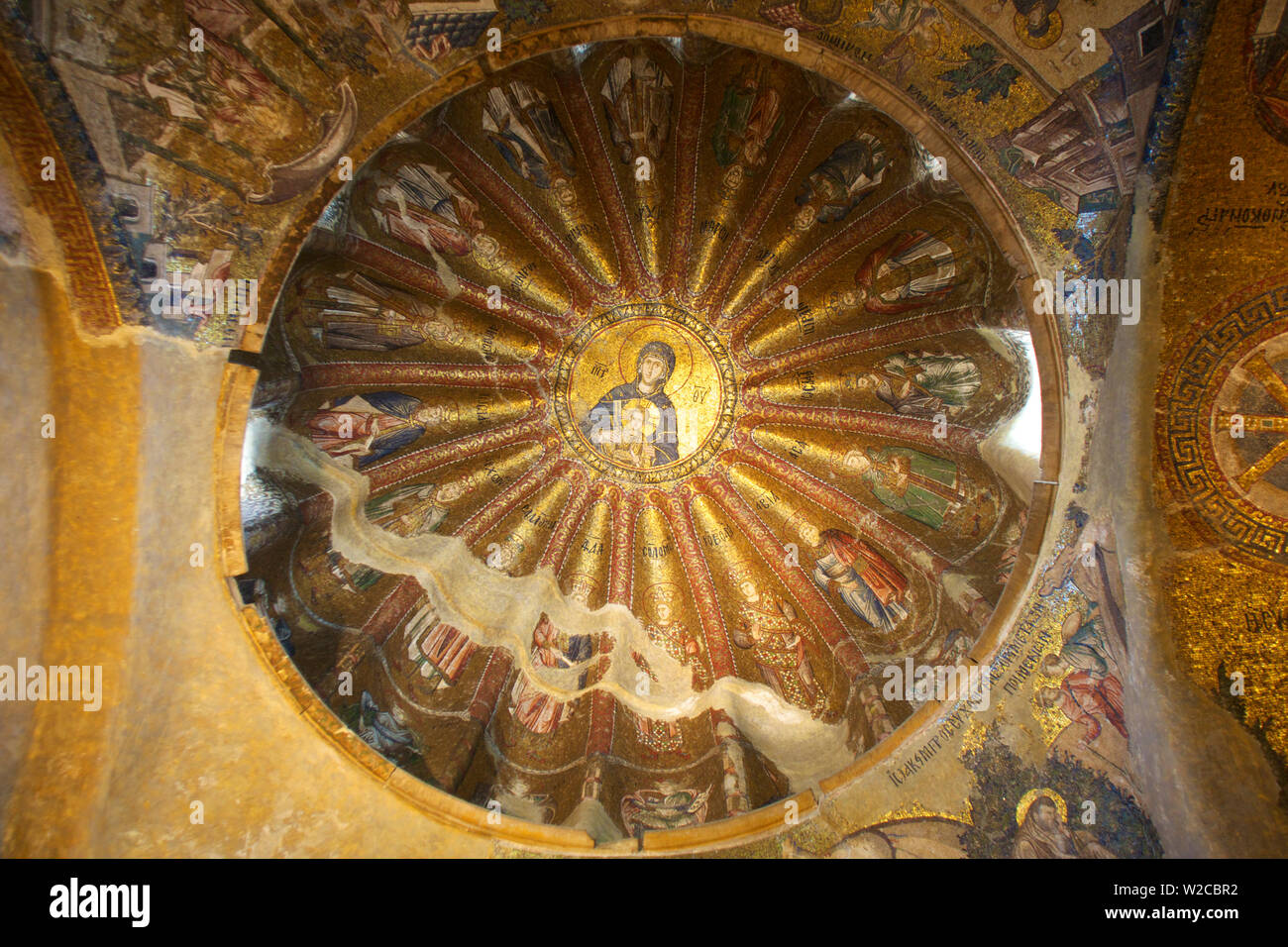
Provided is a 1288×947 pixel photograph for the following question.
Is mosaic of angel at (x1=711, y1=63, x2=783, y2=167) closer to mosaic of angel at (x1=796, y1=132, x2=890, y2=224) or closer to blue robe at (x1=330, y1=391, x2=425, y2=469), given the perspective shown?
mosaic of angel at (x1=796, y1=132, x2=890, y2=224)

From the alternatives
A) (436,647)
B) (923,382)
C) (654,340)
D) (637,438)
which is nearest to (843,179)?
(923,382)

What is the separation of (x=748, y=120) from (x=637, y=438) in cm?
452

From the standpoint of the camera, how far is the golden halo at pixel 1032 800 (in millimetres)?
6711

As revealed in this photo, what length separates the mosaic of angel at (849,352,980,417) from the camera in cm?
874

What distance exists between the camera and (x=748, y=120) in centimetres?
837

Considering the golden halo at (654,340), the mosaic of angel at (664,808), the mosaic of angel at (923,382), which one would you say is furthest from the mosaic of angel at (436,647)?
the mosaic of angel at (923,382)

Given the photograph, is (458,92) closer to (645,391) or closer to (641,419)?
(645,391)

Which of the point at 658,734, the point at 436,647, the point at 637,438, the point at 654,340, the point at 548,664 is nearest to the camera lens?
the point at 436,647

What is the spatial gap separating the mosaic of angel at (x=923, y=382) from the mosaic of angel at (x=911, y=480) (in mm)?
603

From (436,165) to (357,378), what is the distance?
2698mm

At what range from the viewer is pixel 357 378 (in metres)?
9.05

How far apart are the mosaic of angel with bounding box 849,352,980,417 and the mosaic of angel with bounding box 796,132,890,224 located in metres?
2.02

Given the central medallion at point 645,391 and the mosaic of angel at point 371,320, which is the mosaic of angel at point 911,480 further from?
the mosaic of angel at point 371,320

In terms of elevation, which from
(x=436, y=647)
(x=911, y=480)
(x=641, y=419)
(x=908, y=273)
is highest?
(x=908, y=273)
